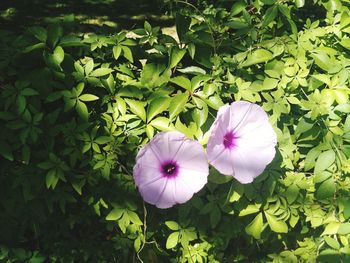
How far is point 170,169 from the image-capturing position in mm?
1680

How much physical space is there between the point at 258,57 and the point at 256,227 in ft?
2.40

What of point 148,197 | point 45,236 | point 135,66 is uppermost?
point 135,66

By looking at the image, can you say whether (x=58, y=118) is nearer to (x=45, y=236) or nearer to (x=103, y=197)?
(x=103, y=197)

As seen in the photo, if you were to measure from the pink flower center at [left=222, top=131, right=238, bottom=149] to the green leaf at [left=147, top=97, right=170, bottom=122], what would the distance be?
0.85 ft

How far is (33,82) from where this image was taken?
1.65 meters

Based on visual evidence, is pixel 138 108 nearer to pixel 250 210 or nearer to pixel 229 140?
pixel 229 140

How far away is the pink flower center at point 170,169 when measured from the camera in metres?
1.67

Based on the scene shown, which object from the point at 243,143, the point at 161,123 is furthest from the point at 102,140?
the point at 243,143

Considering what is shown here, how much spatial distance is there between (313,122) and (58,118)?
105cm

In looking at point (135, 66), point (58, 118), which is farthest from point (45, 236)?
point (135, 66)

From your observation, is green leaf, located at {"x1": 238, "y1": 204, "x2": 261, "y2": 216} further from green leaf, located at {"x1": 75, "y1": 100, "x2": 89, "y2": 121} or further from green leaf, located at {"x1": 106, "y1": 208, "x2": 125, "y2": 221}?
green leaf, located at {"x1": 75, "y1": 100, "x2": 89, "y2": 121}

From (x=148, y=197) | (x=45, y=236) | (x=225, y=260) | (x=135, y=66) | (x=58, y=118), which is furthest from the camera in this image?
(x=225, y=260)

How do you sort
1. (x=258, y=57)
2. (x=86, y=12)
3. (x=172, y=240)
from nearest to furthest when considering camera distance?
(x=258, y=57) → (x=172, y=240) → (x=86, y=12)

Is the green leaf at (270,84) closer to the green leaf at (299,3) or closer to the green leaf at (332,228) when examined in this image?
the green leaf at (299,3)
